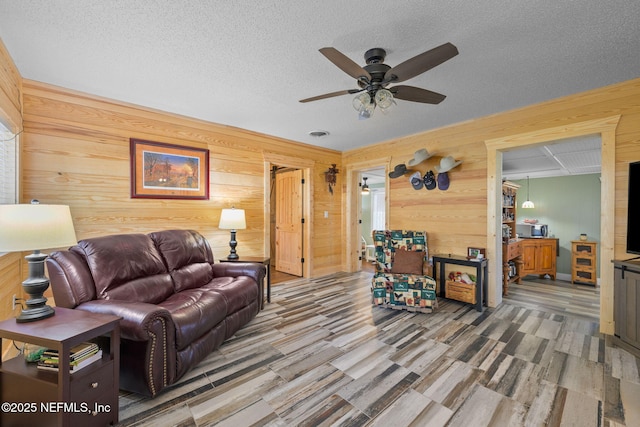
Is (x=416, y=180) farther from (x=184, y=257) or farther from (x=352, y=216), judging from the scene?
(x=184, y=257)

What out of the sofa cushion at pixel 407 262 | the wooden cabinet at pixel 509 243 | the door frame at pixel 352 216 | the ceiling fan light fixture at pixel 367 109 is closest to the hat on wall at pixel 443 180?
the sofa cushion at pixel 407 262

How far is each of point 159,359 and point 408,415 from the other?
66.5 inches

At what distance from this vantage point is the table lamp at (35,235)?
1.50 m

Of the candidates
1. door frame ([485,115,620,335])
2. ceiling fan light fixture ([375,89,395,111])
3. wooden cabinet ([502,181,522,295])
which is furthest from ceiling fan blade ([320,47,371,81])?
wooden cabinet ([502,181,522,295])

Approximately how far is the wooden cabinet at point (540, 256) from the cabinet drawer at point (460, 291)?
270 centimetres

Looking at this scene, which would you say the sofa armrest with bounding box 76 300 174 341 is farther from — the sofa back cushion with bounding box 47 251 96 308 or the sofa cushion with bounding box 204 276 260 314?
the sofa cushion with bounding box 204 276 260 314

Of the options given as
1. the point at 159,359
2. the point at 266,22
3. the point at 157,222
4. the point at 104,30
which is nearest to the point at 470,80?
the point at 266,22

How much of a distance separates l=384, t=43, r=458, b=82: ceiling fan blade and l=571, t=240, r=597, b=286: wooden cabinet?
219 inches

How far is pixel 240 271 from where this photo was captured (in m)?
3.15

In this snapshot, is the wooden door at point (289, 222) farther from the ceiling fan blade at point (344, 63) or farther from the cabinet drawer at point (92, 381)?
the cabinet drawer at point (92, 381)

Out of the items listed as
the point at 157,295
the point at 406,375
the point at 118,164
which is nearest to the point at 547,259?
the point at 406,375

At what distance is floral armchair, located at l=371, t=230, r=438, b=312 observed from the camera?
3330 millimetres

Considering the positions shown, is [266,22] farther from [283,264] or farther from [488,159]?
[283,264]

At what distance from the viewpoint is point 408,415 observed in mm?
1683
